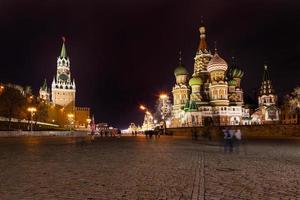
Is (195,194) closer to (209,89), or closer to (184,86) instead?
(209,89)

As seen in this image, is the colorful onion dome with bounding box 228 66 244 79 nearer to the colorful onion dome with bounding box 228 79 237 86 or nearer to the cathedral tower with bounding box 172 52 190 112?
the colorful onion dome with bounding box 228 79 237 86

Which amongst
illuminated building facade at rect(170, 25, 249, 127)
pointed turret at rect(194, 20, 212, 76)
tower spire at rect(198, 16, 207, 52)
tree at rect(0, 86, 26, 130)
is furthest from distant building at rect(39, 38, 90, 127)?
tree at rect(0, 86, 26, 130)

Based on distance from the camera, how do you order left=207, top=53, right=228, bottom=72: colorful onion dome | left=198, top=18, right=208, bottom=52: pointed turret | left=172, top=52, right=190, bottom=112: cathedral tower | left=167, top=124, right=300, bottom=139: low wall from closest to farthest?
left=167, top=124, right=300, bottom=139: low wall
left=207, top=53, right=228, bottom=72: colorful onion dome
left=172, top=52, right=190, bottom=112: cathedral tower
left=198, top=18, right=208, bottom=52: pointed turret

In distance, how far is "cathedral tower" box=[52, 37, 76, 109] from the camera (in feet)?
Result: 551

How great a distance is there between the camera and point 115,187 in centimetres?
720

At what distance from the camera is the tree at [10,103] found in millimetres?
63969

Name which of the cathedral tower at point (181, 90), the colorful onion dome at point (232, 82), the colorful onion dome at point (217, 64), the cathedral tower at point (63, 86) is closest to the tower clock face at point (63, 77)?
the cathedral tower at point (63, 86)

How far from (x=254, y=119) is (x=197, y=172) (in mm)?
86666

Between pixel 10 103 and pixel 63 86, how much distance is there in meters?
109

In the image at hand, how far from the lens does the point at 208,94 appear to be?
91.3 metres

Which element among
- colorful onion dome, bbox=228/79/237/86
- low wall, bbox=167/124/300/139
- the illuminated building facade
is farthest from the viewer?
A: colorful onion dome, bbox=228/79/237/86

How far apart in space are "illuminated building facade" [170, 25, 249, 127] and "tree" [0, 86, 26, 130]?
46.1 m

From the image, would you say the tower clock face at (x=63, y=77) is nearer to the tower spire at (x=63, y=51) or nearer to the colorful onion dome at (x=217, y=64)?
the tower spire at (x=63, y=51)

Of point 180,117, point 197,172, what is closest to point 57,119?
point 180,117
